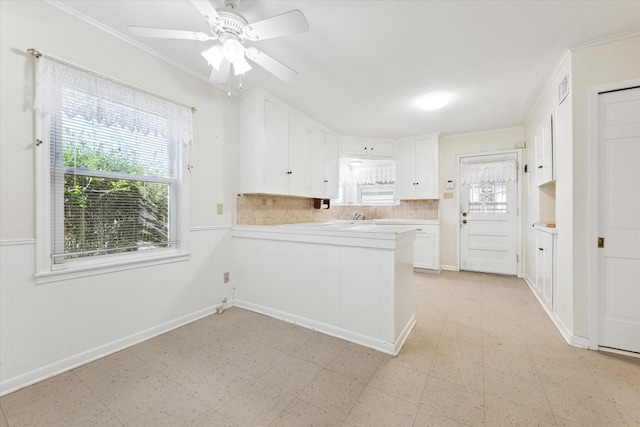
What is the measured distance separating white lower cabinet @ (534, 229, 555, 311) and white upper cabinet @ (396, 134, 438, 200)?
5.86 feet

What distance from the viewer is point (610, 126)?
201 cm

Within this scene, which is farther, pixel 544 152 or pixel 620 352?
pixel 544 152

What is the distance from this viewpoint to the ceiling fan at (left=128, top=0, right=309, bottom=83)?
1.40 metres

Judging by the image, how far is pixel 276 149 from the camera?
310cm

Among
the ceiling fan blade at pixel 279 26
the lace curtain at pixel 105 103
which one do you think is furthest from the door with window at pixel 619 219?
the lace curtain at pixel 105 103

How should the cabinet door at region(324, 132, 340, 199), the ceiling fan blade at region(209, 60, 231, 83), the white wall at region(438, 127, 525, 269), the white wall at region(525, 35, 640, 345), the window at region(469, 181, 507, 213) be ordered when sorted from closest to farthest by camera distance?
the ceiling fan blade at region(209, 60, 231, 83), the white wall at region(525, 35, 640, 345), the cabinet door at region(324, 132, 340, 199), the window at region(469, 181, 507, 213), the white wall at region(438, 127, 525, 269)

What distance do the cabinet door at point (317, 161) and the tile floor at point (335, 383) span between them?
204cm

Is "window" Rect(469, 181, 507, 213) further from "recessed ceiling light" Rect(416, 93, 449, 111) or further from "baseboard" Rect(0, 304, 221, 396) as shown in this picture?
"baseboard" Rect(0, 304, 221, 396)

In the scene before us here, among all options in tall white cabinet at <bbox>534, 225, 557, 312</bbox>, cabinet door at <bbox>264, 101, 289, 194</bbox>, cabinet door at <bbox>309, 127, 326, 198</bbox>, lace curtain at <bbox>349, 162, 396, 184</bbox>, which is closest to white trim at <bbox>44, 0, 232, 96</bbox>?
cabinet door at <bbox>264, 101, 289, 194</bbox>

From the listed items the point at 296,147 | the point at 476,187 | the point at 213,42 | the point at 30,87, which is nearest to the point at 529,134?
the point at 476,187

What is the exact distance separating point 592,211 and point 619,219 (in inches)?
6.9

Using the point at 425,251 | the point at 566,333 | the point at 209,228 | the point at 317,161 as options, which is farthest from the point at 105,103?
the point at 425,251

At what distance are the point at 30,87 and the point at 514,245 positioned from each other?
5801mm

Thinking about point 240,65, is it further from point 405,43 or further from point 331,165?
point 331,165
